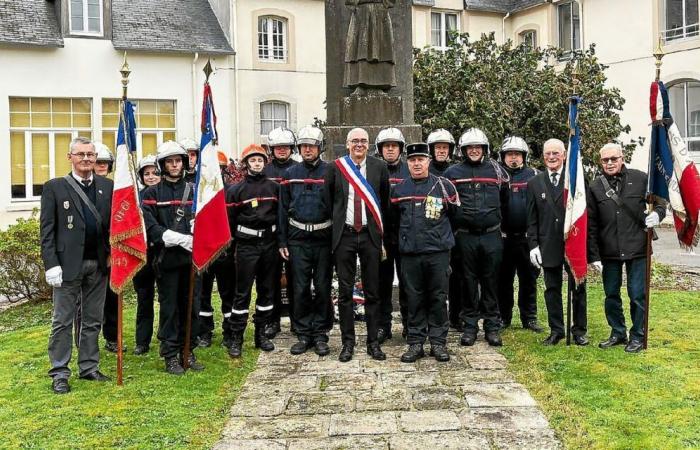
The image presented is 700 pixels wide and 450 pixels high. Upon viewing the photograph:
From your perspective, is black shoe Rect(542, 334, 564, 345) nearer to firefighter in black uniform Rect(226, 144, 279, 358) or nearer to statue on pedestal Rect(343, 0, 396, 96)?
→ firefighter in black uniform Rect(226, 144, 279, 358)

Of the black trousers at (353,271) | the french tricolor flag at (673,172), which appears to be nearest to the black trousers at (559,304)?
the french tricolor flag at (673,172)

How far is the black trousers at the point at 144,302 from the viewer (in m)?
7.15

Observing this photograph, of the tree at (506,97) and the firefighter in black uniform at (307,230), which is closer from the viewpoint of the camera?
the firefighter in black uniform at (307,230)

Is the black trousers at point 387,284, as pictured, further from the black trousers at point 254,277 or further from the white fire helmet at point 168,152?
the white fire helmet at point 168,152

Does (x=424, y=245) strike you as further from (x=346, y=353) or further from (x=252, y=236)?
(x=252, y=236)

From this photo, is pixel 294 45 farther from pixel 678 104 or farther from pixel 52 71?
Answer: pixel 678 104

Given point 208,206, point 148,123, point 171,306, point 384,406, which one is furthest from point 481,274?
point 148,123

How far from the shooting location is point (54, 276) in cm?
582

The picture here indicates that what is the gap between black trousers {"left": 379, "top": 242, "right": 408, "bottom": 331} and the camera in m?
7.32

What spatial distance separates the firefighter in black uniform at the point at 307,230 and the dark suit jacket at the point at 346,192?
0.52 feet

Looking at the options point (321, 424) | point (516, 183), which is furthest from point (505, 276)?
point (321, 424)

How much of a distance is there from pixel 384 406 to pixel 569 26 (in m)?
21.9

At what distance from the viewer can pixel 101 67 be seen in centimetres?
1994

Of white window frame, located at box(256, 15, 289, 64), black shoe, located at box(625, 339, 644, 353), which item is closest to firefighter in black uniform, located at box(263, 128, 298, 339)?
black shoe, located at box(625, 339, 644, 353)
